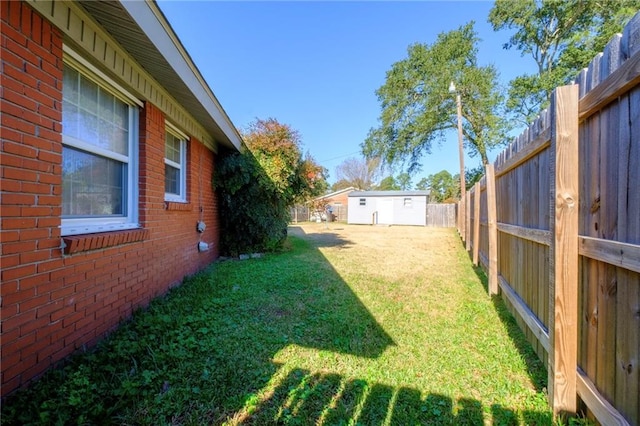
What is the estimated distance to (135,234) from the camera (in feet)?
9.85

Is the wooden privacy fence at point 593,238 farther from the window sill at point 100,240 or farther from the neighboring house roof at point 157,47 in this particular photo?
the window sill at point 100,240

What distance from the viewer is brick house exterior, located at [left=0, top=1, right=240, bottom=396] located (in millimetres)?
1723

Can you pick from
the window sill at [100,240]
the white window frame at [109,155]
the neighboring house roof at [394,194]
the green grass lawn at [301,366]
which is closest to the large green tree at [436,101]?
the neighboring house roof at [394,194]

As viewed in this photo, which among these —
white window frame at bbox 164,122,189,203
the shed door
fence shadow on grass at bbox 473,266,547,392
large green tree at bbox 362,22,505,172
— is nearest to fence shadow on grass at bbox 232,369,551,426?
fence shadow on grass at bbox 473,266,547,392

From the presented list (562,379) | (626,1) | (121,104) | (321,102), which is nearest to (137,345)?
(121,104)

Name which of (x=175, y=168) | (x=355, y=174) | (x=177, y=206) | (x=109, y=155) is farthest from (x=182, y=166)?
(x=355, y=174)

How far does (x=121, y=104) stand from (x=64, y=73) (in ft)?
2.66

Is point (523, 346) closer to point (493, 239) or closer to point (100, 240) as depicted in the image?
point (493, 239)

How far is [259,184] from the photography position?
20.7 ft

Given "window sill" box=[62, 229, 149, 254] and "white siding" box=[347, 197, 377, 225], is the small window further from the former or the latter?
"white siding" box=[347, 197, 377, 225]

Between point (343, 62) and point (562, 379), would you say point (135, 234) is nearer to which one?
point (562, 379)

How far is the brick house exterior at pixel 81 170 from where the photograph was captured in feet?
5.65

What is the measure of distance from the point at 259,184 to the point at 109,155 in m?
3.51

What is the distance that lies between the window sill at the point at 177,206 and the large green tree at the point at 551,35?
61.8ft
